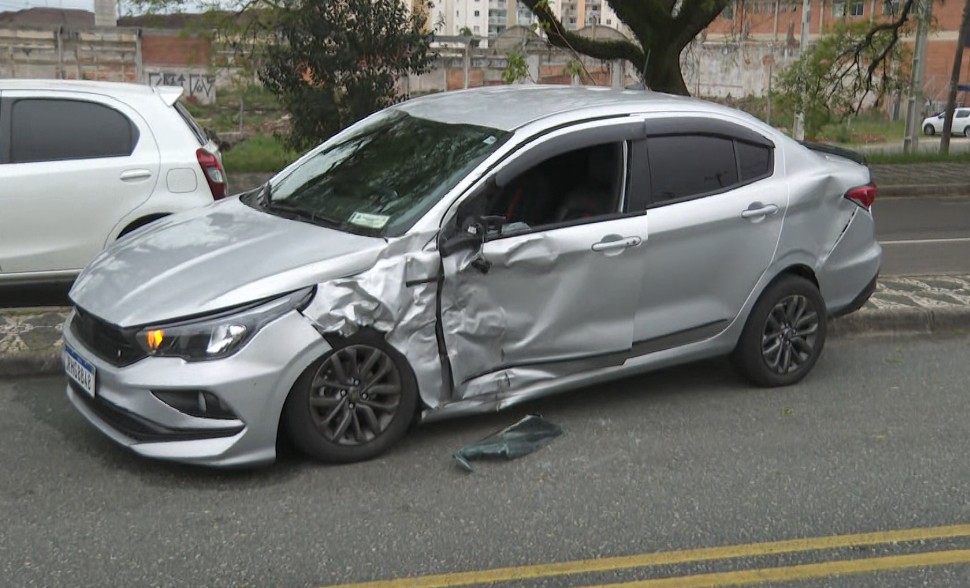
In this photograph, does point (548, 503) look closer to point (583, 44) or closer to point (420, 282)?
point (420, 282)

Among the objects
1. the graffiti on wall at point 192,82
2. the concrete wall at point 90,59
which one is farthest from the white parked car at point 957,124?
the graffiti on wall at point 192,82

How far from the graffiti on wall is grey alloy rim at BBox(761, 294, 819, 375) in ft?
79.0

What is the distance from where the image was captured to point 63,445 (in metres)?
5.38

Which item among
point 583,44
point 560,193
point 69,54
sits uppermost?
point 583,44

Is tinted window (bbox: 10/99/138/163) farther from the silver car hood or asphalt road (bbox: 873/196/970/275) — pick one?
asphalt road (bbox: 873/196/970/275)

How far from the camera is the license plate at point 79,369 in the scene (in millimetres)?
4969

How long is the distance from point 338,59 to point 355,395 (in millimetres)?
10206

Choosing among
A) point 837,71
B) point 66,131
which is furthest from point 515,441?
point 837,71

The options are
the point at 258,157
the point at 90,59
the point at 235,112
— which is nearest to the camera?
the point at 258,157

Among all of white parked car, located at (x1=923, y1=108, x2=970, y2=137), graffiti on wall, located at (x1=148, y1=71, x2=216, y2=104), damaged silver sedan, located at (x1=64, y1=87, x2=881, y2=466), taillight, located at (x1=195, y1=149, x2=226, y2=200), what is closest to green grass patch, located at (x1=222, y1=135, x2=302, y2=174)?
graffiti on wall, located at (x1=148, y1=71, x2=216, y2=104)

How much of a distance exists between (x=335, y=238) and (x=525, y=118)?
4.10 ft

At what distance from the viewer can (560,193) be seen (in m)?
5.74

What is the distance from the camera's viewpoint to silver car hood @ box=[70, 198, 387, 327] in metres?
4.81

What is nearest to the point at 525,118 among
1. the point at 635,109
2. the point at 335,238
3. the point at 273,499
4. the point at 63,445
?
the point at 635,109
